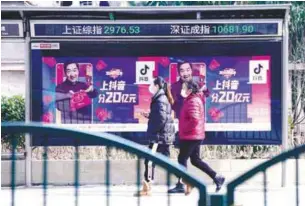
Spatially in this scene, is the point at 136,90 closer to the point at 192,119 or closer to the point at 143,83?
the point at 143,83

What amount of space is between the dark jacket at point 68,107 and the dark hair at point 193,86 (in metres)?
1.52

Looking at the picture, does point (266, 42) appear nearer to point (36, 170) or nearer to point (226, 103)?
point (226, 103)

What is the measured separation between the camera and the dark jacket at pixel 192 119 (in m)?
9.48

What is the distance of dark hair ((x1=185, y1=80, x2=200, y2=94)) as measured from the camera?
9.77 m

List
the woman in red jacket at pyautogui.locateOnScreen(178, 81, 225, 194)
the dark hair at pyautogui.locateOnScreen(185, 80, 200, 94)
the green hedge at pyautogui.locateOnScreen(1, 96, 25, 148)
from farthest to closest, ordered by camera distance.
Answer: the green hedge at pyautogui.locateOnScreen(1, 96, 25, 148) → the dark hair at pyautogui.locateOnScreen(185, 80, 200, 94) → the woman in red jacket at pyautogui.locateOnScreen(178, 81, 225, 194)

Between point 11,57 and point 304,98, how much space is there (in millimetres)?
7049

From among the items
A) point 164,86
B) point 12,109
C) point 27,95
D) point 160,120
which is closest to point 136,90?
point 164,86

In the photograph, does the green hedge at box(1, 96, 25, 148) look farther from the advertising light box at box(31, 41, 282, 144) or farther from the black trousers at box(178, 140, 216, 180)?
the black trousers at box(178, 140, 216, 180)

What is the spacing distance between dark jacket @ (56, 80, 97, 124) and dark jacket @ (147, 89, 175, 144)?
100 cm

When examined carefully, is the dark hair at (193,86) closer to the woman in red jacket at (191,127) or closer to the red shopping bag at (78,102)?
the woman in red jacket at (191,127)

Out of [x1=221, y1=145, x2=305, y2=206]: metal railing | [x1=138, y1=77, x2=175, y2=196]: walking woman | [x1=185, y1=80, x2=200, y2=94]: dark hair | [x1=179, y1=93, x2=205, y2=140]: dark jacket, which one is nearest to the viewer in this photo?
[x1=221, y1=145, x2=305, y2=206]: metal railing

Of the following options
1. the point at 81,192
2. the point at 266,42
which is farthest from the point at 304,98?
the point at 81,192

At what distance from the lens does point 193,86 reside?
32.1 feet

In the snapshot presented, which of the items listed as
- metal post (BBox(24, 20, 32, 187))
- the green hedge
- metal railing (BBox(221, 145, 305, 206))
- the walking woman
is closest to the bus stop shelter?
metal post (BBox(24, 20, 32, 187))
